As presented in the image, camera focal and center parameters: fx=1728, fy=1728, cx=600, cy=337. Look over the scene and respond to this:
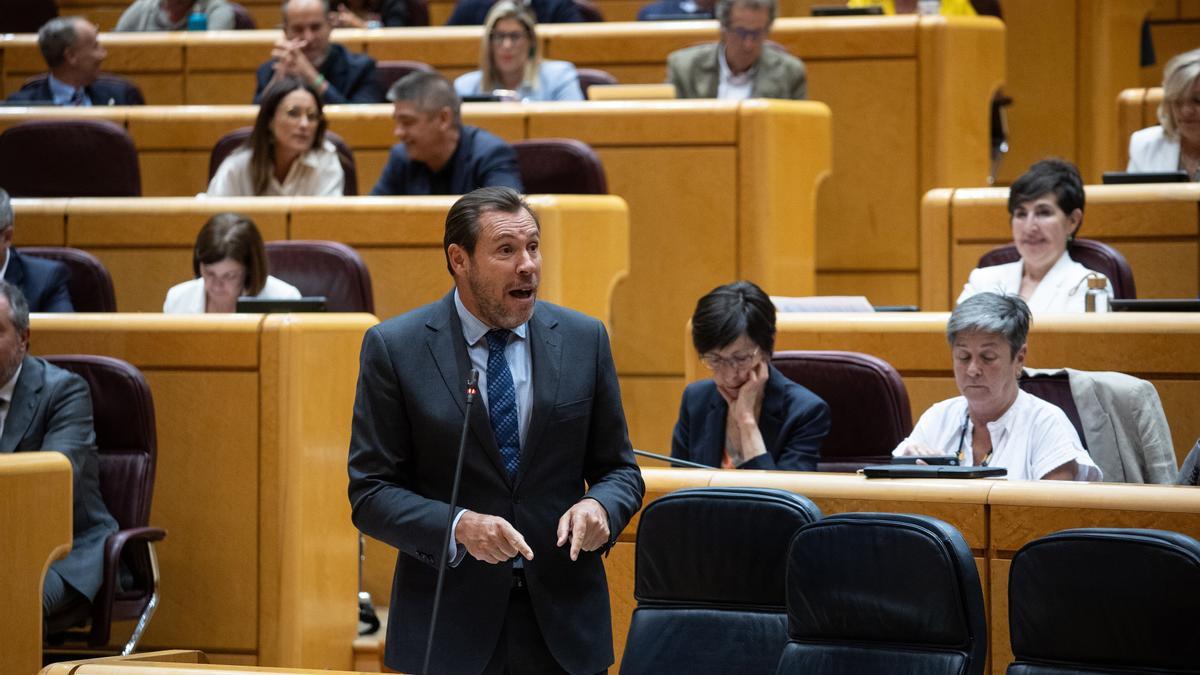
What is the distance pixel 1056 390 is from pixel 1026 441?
0.22m

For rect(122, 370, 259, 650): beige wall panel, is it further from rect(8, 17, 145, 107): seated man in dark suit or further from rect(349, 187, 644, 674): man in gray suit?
rect(8, 17, 145, 107): seated man in dark suit

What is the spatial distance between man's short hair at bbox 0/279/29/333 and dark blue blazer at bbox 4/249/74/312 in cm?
67

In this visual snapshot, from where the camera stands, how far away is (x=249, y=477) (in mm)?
3383

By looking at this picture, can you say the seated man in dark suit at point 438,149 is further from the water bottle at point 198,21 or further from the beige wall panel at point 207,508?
the water bottle at point 198,21

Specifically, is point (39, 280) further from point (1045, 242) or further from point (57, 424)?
point (1045, 242)

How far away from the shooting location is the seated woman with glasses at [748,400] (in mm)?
3098

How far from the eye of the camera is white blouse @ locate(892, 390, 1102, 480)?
9.36ft

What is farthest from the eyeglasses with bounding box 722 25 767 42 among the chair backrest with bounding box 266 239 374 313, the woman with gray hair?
the woman with gray hair

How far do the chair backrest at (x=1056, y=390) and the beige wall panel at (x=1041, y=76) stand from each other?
9.96 ft

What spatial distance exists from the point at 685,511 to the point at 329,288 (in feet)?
5.69

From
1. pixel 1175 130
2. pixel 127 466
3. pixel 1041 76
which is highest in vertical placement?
pixel 1041 76

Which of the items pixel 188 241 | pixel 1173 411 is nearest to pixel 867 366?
pixel 1173 411

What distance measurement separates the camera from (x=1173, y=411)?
3.26 metres

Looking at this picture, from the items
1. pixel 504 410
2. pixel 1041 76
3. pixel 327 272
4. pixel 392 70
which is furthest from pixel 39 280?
pixel 1041 76
